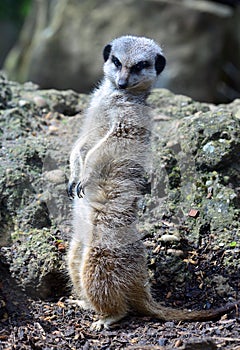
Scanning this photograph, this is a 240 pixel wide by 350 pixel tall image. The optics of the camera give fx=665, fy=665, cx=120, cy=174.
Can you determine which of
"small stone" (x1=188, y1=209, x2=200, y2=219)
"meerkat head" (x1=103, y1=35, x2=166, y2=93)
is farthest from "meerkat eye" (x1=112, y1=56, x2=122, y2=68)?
"small stone" (x1=188, y1=209, x2=200, y2=219)

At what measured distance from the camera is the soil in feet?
7.69

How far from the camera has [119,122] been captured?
2826 mm

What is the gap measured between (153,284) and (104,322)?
0.34 metres

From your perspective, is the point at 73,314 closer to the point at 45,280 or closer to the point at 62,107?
the point at 45,280

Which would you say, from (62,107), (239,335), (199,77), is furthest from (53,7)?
(239,335)

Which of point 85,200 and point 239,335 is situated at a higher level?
point 85,200

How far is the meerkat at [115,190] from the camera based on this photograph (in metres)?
2.57

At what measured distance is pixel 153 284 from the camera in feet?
9.10

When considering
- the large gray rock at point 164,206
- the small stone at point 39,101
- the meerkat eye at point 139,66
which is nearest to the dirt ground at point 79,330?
the large gray rock at point 164,206

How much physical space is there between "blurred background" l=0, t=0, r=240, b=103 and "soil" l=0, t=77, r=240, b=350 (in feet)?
12.0

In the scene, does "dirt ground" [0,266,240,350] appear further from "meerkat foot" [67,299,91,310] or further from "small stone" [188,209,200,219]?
"small stone" [188,209,200,219]

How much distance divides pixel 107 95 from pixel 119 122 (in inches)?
7.3

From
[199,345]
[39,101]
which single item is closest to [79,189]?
[199,345]

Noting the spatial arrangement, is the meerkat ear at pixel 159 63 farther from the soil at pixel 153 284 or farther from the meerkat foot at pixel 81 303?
the meerkat foot at pixel 81 303
